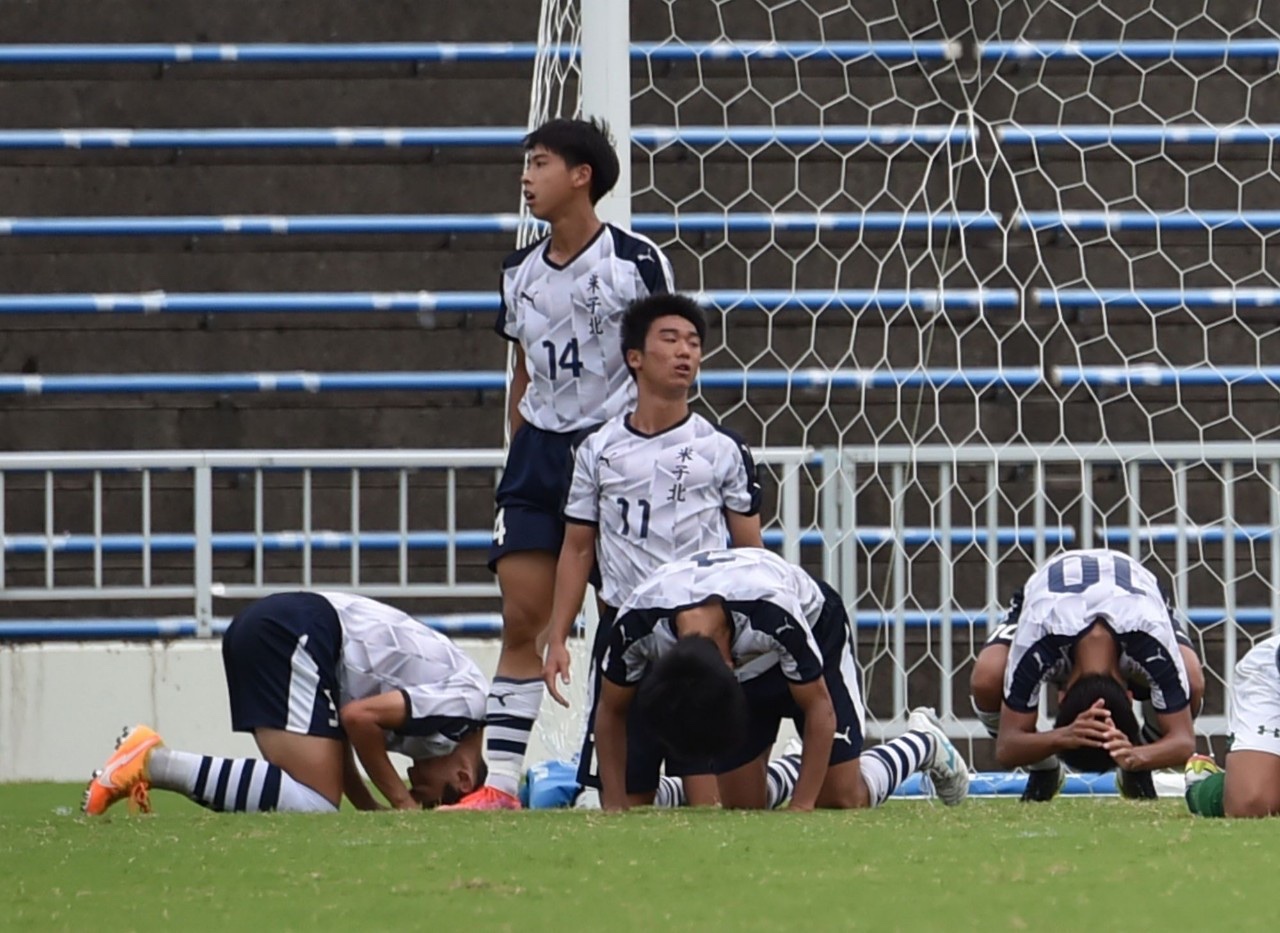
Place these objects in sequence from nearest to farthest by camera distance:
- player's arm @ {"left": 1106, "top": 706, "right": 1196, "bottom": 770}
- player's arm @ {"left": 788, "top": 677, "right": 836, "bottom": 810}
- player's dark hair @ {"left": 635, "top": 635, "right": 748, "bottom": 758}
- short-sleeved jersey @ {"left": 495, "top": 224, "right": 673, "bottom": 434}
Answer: player's dark hair @ {"left": 635, "top": 635, "right": 748, "bottom": 758} < player's arm @ {"left": 788, "top": 677, "right": 836, "bottom": 810} < player's arm @ {"left": 1106, "top": 706, "right": 1196, "bottom": 770} < short-sleeved jersey @ {"left": 495, "top": 224, "right": 673, "bottom": 434}

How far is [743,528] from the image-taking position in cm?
484

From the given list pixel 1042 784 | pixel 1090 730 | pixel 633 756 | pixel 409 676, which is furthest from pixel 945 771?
pixel 409 676

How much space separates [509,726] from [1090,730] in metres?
1.31

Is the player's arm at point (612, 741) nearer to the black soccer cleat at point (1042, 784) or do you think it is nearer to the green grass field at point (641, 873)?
the green grass field at point (641, 873)

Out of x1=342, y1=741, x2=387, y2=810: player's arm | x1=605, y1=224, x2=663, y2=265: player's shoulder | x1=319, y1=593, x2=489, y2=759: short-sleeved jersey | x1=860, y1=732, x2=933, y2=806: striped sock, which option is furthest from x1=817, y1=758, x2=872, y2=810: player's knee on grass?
x1=605, y1=224, x2=663, y2=265: player's shoulder

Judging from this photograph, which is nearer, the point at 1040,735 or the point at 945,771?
the point at 1040,735

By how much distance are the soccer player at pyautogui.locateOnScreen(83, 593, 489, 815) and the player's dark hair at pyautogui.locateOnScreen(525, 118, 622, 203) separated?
1119 mm

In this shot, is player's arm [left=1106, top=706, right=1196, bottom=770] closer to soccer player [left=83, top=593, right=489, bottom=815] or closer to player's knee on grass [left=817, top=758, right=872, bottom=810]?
player's knee on grass [left=817, top=758, right=872, bottom=810]

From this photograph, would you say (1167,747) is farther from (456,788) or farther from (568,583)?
(456,788)

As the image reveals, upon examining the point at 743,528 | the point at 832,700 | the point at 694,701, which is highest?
the point at 743,528

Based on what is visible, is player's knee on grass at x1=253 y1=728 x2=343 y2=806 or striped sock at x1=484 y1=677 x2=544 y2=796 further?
striped sock at x1=484 y1=677 x2=544 y2=796

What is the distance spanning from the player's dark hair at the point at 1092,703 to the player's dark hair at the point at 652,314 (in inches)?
44.8

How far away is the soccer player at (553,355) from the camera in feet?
16.3

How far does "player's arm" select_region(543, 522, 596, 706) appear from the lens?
15.3ft
